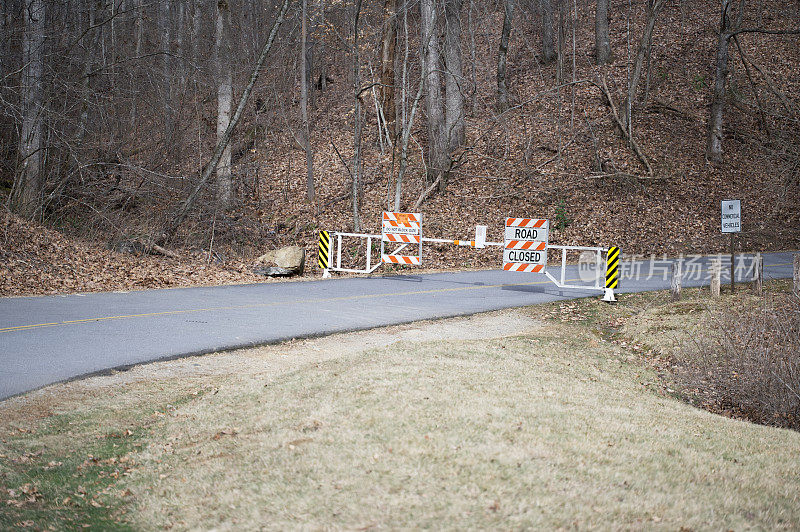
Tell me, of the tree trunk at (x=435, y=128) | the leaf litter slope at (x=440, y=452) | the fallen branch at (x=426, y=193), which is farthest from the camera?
the tree trunk at (x=435, y=128)

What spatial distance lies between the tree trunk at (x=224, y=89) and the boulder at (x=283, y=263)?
16.1ft

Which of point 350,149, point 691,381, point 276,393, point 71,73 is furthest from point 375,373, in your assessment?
point 350,149

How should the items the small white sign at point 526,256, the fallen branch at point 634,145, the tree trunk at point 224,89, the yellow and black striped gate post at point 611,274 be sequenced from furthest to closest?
the fallen branch at point 634,145
the tree trunk at point 224,89
the small white sign at point 526,256
the yellow and black striped gate post at point 611,274

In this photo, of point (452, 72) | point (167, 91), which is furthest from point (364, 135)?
point (167, 91)

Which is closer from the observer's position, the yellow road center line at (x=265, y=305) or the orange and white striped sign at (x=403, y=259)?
the yellow road center line at (x=265, y=305)

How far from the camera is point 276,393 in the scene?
6934mm

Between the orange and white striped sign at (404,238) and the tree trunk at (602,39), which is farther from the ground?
the tree trunk at (602,39)

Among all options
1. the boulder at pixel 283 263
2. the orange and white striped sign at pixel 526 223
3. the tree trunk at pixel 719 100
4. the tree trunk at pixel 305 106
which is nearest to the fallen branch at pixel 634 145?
the tree trunk at pixel 719 100

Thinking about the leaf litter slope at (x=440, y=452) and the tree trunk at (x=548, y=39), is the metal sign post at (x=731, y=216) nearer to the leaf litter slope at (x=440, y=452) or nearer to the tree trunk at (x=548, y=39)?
the leaf litter slope at (x=440, y=452)

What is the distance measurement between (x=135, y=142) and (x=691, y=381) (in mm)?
22366

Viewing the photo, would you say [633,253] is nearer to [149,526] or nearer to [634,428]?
[634,428]

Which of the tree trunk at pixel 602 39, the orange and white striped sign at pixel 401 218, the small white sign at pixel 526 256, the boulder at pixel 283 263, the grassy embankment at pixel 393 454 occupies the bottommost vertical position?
the grassy embankment at pixel 393 454

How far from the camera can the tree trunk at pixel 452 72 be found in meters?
28.0

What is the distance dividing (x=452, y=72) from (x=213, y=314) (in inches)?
733
